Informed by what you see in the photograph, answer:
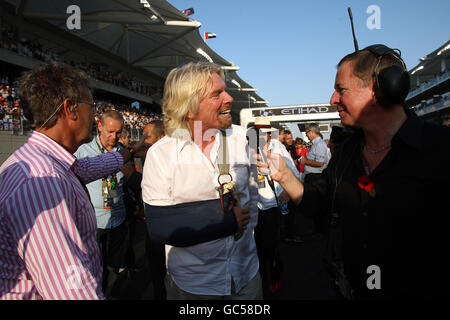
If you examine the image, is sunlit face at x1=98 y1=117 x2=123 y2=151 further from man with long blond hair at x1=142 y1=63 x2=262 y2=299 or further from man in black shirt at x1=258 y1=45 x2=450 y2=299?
man in black shirt at x1=258 y1=45 x2=450 y2=299

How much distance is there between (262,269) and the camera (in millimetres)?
3451

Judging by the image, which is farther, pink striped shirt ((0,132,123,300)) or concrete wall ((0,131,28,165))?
concrete wall ((0,131,28,165))

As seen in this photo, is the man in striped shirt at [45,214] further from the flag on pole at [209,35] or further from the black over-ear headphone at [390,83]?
the flag on pole at [209,35]

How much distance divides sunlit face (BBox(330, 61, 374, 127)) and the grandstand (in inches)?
1276

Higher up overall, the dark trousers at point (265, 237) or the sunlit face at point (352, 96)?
the sunlit face at point (352, 96)

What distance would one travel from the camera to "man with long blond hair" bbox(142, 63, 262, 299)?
149cm

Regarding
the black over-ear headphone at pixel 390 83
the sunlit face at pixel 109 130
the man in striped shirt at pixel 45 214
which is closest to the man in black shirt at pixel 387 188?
the black over-ear headphone at pixel 390 83

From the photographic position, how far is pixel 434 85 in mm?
32750

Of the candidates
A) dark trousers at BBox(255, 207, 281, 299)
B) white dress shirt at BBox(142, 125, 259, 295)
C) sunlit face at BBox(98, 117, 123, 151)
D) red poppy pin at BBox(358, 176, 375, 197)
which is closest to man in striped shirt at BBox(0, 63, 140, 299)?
white dress shirt at BBox(142, 125, 259, 295)

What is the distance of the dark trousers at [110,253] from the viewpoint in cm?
321
